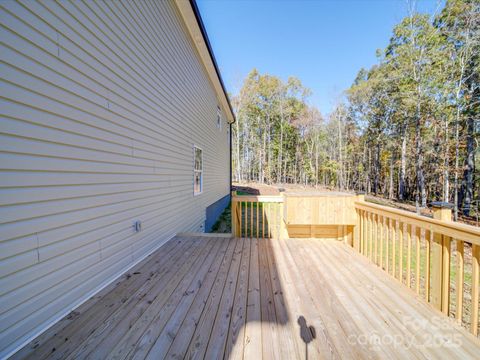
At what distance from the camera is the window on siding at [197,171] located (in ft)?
16.8

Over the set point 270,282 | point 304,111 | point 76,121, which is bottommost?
point 270,282

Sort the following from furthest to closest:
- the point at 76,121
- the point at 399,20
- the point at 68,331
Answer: the point at 399,20 → the point at 76,121 → the point at 68,331

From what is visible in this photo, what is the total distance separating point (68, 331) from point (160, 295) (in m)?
0.68

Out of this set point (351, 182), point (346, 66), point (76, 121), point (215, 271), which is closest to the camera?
point (76, 121)

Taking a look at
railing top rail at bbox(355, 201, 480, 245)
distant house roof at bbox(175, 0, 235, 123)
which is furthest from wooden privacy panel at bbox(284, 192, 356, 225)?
distant house roof at bbox(175, 0, 235, 123)

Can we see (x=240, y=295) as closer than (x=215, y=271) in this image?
Yes

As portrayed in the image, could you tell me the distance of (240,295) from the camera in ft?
6.39

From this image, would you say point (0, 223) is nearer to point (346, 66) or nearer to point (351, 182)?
point (346, 66)

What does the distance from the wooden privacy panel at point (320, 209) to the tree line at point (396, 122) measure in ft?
18.9

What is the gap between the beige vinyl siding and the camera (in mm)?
1300

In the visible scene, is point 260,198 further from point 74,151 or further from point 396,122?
point 396,122

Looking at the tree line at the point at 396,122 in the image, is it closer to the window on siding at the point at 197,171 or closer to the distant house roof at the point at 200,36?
the window on siding at the point at 197,171

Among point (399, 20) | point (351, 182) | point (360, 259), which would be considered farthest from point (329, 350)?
point (351, 182)

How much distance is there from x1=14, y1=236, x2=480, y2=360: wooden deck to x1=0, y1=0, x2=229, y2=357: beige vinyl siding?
340mm
